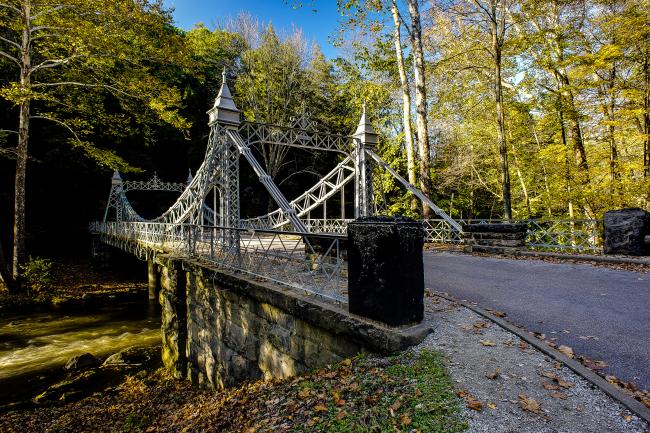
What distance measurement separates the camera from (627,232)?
6.81 meters

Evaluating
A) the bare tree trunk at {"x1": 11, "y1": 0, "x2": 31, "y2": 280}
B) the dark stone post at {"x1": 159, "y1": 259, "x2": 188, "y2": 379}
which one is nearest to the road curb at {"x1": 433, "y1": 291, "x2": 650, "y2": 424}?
the dark stone post at {"x1": 159, "y1": 259, "x2": 188, "y2": 379}

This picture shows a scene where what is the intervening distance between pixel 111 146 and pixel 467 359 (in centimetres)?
2382

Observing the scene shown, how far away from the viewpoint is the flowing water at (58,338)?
272 inches

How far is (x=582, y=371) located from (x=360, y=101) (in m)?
18.5

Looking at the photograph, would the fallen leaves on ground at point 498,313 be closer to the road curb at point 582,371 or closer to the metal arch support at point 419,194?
the road curb at point 582,371

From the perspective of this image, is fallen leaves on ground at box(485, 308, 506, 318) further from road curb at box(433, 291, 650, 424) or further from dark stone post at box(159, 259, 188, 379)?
dark stone post at box(159, 259, 188, 379)

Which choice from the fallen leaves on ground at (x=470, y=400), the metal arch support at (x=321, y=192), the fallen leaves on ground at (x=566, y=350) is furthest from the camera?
the metal arch support at (x=321, y=192)

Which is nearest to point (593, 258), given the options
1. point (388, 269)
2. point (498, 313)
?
point (498, 313)

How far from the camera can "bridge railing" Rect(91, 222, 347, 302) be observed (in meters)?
4.22

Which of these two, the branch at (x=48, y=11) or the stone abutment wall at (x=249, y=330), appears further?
the branch at (x=48, y=11)

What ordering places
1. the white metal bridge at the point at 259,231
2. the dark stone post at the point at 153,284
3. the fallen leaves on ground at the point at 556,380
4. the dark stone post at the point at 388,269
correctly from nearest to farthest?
1. the fallen leaves on ground at the point at 556,380
2. the dark stone post at the point at 388,269
3. the white metal bridge at the point at 259,231
4. the dark stone post at the point at 153,284

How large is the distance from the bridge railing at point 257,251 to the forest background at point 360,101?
12.3 feet

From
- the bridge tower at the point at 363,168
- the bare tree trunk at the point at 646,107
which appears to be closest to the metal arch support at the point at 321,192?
the bridge tower at the point at 363,168

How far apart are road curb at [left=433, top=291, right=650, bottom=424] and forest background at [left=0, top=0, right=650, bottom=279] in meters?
8.95
